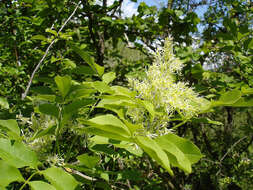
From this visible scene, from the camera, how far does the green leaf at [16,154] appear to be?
680 mm

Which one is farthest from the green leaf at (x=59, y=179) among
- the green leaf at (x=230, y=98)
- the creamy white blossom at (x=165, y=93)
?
the green leaf at (x=230, y=98)

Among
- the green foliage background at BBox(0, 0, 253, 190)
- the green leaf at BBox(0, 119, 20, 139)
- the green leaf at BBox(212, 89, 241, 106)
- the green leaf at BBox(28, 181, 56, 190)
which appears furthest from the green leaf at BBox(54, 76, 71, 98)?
the green leaf at BBox(212, 89, 241, 106)

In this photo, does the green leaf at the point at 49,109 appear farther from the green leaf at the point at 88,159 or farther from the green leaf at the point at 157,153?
the green leaf at the point at 157,153

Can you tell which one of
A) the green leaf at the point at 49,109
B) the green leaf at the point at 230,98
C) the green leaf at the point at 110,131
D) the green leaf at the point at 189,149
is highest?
the green leaf at the point at 230,98

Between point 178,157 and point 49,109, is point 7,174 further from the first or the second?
point 178,157

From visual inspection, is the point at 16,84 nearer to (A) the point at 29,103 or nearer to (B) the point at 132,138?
(A) the point at 29,103

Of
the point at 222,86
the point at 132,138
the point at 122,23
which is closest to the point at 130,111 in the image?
the point at 132,138

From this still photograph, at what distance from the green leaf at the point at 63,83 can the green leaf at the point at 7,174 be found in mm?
318

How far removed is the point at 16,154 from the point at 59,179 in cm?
17

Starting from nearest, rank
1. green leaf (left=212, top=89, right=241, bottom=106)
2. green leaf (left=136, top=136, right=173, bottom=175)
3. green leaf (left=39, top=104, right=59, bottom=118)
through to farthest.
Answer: green leaf (left=136, top=136, right=173, bottom=175)
green leaf (left=212, top=89, right=241, bottom=106)
green leaf (left=39, top=104, right=59, bottom=118)

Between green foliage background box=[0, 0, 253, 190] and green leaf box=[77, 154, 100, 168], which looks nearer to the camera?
green foliage background box=[0, 0, 253, 190]

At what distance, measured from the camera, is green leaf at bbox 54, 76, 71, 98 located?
32.4 inches

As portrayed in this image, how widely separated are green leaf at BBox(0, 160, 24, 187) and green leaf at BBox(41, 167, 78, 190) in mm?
73

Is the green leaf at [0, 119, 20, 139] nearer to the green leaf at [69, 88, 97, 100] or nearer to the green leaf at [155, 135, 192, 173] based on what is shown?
the green leaf at [69, 88, 97, 100]
